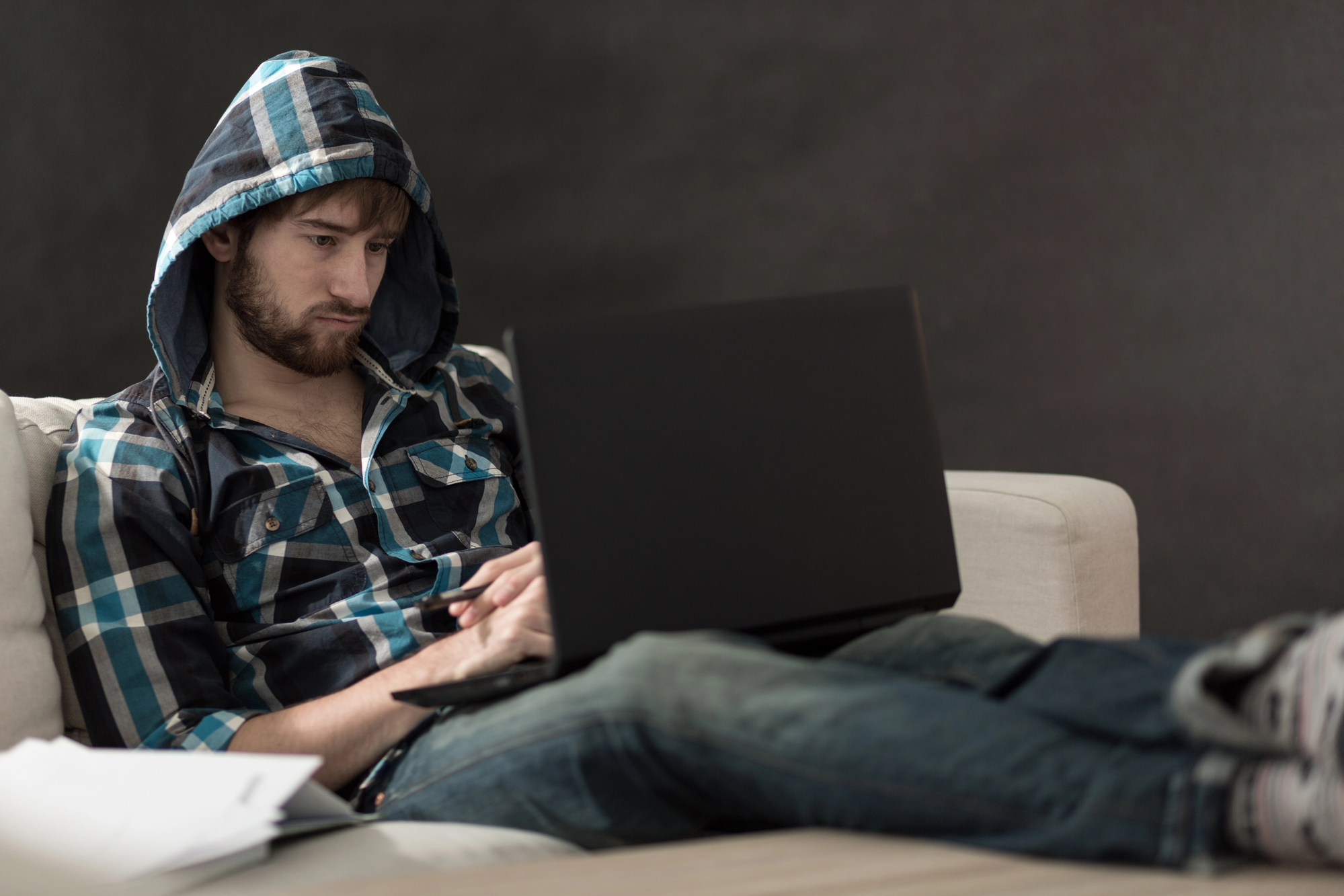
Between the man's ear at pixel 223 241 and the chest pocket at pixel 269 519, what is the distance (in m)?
0.37

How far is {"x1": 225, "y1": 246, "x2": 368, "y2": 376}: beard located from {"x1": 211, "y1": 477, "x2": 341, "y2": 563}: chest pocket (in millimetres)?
196

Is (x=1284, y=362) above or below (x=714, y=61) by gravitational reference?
below

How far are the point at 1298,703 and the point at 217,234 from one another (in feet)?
4.57

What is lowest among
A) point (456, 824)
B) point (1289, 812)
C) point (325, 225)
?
point (456, 824)

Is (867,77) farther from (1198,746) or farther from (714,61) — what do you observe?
(1198,746)

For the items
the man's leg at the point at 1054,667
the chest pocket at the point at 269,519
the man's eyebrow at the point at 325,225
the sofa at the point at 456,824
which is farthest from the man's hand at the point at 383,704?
the man's eyebrow at the point at 325,225

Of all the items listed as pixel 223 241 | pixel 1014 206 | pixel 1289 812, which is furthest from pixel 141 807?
pixel 1014 206

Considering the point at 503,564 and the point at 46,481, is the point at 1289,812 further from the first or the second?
the point at 46,481

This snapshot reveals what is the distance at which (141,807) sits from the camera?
30.3 inches

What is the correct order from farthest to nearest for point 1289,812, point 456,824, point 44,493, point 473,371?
point 473,371
point 44,493
point 456,824
point 1289,812

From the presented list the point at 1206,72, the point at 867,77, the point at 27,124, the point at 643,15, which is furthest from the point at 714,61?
the point at 27,124

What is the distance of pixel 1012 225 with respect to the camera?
2811 mm

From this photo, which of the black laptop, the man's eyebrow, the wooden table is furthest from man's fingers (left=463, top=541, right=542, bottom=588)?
the man's eyebrow

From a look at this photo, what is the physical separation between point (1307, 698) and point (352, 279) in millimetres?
1224
